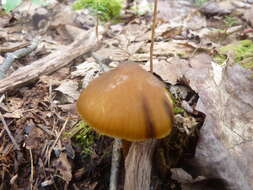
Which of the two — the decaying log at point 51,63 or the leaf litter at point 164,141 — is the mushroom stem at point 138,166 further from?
the decaying log at point 51,63

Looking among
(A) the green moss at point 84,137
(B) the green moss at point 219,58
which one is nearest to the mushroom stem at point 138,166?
(A) the green moss at point 84,137

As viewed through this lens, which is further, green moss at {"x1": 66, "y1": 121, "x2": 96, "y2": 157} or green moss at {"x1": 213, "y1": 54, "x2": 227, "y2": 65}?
green moss at {"x1": 213, "y1": 54, "x2": 227, "y2": 65}

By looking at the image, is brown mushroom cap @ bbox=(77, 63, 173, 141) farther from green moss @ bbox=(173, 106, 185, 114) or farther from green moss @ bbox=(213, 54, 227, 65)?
green moss @ bbox=(213, 54, 227, 65)

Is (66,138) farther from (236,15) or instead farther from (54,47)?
(236,15)

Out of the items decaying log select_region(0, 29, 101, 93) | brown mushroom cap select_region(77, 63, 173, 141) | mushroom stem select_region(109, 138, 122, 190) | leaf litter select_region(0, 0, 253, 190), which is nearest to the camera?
brown mushroom cap select_region(77, 63, 173, 141)

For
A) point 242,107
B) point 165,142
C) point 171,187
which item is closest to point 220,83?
point 242,107

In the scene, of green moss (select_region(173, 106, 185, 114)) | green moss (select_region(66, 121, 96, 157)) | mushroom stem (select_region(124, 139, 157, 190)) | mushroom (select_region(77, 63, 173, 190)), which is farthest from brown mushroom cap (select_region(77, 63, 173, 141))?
green moss (select_region(66, 121, 96, 157))
